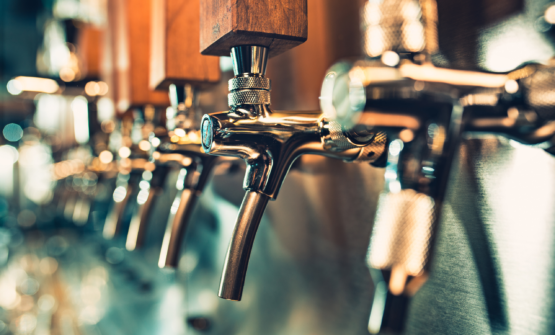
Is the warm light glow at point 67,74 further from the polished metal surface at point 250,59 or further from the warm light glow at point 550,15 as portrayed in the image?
the warm light glow at point 550,15

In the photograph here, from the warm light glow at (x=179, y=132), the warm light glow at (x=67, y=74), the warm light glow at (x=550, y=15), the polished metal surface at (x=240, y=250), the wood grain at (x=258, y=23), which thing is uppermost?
the warm light glow at (x=67, y=74)

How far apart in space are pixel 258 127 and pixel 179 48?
1.03ft

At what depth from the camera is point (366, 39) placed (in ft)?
0.74

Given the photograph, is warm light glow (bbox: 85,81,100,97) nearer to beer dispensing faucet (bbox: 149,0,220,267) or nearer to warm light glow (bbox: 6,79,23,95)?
warm light glow (bbox: 6,79,23,95)

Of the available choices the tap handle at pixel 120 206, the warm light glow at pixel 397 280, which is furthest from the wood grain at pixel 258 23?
the tap handle at pixel 120 206

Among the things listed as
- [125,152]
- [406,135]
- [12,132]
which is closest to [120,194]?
[125,152]

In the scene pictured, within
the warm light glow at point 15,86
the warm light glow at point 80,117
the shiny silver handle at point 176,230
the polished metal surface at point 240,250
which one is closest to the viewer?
the polished metal surface at point 240,250

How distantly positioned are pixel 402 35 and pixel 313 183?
0.42m

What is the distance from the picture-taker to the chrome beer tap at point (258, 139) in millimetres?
374

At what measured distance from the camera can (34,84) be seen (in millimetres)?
1425

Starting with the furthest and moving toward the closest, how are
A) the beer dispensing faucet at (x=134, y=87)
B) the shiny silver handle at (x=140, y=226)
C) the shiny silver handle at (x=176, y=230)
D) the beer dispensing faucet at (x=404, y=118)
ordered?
1. the beer dispensing faucet at (x=134, y=87)
2. the shiny silver handle at (x=140, y=226)
3. the shiny silver handle at (x=176, y=230)
4. the beer dispensing faucet at (x=404, y=118)

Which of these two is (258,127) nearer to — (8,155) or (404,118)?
(404,118)

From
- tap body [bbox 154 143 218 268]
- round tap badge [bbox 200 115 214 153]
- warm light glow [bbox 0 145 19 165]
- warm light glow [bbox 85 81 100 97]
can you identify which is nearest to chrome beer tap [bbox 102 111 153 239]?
tap body [bbox 154 143 218 268]

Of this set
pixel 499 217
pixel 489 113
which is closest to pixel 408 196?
pixel 489 113
